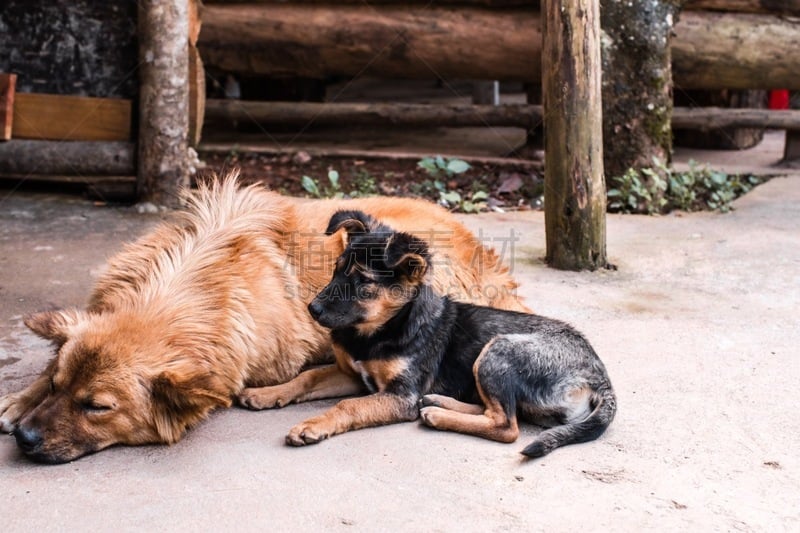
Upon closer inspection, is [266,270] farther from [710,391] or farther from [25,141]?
[25,141]

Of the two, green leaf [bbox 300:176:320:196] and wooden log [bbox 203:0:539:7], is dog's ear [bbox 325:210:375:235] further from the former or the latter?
wooden log [bbox 203:0:539:7]

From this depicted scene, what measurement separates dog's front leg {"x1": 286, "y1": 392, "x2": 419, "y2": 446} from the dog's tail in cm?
66

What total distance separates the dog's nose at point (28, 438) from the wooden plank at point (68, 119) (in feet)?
16.3

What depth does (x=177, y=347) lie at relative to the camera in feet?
13.6

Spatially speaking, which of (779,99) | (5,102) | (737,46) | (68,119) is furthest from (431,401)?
(779,99)

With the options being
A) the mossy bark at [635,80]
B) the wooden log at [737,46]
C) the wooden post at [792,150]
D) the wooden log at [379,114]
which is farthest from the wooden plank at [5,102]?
the wooden post at [792,150]

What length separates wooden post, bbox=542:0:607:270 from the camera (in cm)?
675

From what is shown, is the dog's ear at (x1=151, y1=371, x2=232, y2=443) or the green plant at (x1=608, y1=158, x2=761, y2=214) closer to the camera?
the dog's ear at (x1=151, y1=371, x2=232, y2=443)

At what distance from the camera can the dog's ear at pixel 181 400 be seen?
13.0 ft

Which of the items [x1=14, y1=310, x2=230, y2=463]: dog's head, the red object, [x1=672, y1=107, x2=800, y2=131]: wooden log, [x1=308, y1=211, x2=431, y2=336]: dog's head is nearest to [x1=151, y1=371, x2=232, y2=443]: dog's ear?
[x1=14, y1=310, x2=230, y2=463]: dog's head

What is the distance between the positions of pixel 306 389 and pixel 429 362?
0.67 metres

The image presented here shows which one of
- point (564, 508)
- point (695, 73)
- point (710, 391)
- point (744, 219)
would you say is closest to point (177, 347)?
point (564, 508)

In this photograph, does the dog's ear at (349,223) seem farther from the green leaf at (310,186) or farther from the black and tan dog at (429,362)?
the green leaf at (310,186)

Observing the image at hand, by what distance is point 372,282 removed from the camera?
446cm
